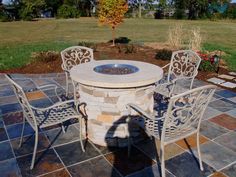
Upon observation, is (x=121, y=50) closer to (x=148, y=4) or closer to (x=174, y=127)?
(x=174, y=127)

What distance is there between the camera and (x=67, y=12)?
98.2 feet

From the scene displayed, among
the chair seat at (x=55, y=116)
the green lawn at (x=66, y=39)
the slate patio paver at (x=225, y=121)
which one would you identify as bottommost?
the slate patio paver at (x=225, y=121)

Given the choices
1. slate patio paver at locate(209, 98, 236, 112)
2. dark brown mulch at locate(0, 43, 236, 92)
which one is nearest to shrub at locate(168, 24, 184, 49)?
dark brown mulch at locate(0, 43, 236, 92)

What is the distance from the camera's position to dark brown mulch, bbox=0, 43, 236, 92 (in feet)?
22.3

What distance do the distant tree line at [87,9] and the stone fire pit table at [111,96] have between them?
26.7m

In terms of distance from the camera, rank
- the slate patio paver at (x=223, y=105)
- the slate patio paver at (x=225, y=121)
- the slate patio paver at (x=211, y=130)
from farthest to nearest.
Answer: the slate patio paver at (x=223, y=105)
the slate patio paver at (x=225, y=121)
the slate patio paver at (x=211, y=130)

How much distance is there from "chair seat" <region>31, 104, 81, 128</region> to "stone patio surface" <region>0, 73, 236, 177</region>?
1.41 ft

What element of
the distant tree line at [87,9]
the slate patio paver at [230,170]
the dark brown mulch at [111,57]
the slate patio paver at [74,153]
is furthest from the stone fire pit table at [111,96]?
the distant tree line at [87,9]

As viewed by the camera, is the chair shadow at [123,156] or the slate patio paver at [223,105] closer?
the chair shadow at [123,156]

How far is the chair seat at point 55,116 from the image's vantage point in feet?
9.55

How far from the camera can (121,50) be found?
8.69 metres

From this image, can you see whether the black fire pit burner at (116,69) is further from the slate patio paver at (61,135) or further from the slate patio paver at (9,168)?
the slate patio paver at (9,168)

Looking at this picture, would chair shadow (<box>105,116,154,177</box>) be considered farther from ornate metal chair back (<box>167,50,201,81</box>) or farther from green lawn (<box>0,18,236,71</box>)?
green lawn (<box>0,18,236,71</box>)

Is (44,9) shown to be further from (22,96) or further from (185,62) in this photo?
(22,96)
